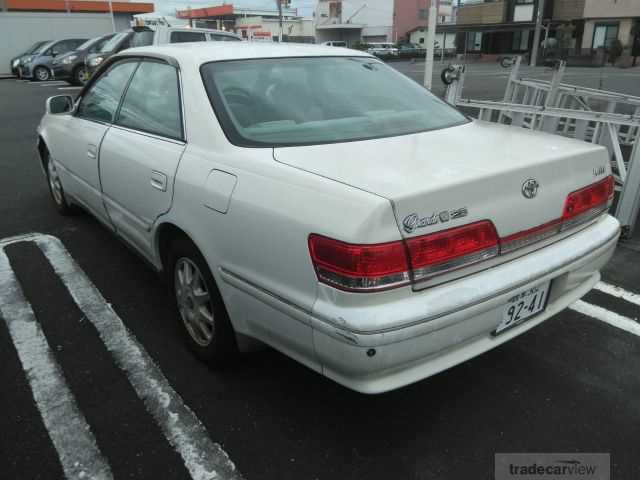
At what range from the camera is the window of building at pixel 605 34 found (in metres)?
35.7

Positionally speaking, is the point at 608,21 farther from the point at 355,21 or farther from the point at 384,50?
the point at 355,21

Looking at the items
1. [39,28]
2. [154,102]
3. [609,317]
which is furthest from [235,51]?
[39,28]

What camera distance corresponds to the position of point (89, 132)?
3.60m

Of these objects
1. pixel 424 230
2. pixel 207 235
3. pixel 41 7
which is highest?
pixel 41 7

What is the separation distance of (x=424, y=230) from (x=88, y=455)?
1.61 metres

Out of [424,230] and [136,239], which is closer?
[424,230]

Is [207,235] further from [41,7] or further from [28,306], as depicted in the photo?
[41,7]

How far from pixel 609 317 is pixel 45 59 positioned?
23216 millimetres

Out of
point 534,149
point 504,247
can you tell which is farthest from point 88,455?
point 534,149

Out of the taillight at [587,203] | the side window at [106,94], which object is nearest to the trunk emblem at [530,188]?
the taillight at [587,203]

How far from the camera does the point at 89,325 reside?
312cm

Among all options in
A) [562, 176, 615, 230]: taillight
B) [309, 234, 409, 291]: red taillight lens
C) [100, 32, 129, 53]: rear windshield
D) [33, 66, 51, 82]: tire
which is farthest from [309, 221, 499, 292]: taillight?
[33, 66, 51, 82]: tire

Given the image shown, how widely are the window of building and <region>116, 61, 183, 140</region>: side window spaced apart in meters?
39.8

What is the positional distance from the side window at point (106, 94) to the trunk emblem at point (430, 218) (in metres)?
2.32
